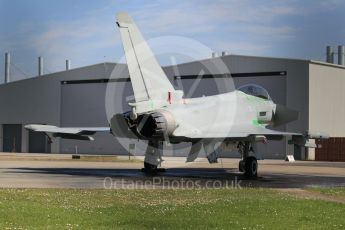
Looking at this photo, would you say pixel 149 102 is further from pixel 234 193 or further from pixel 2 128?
pixel 2 128

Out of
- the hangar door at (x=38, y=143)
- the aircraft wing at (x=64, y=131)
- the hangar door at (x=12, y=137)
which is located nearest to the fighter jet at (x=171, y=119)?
the aircraft wing at (x=64, y=131)

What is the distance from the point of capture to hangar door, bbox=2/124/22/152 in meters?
78.2

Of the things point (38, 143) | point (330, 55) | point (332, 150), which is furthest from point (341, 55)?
point (38, 143)

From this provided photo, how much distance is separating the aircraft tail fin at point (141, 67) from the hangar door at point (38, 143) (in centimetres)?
5317

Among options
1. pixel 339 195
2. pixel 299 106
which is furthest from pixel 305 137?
pixel 299 106

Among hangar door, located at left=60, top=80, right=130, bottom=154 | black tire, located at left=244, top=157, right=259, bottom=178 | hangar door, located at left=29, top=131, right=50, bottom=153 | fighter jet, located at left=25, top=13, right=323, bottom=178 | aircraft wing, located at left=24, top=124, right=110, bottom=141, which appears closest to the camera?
fighter jet, located at left=25, top=13, right=323, bottom=178

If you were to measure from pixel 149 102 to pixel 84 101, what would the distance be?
165ft

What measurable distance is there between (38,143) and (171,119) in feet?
183

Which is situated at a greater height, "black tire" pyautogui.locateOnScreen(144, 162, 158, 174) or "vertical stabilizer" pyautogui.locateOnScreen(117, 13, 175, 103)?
"vertical stabilizer" pyautogui.locateOnScreen(117, 13, 175, 103)

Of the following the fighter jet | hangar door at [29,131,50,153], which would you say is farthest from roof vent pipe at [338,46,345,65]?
the fighter jet

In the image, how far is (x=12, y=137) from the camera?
78.5 m

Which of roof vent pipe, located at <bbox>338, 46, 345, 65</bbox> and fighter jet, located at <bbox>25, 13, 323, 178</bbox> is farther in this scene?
roof vent pipe, located at <bbox>338, 46, 345, 65</bbox>

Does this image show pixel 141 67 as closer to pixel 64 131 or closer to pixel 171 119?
pixel 171 119

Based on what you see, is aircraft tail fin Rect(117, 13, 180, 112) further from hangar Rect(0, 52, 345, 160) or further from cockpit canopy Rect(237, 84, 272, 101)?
hangar Rect(0, 52, 345, 160)
